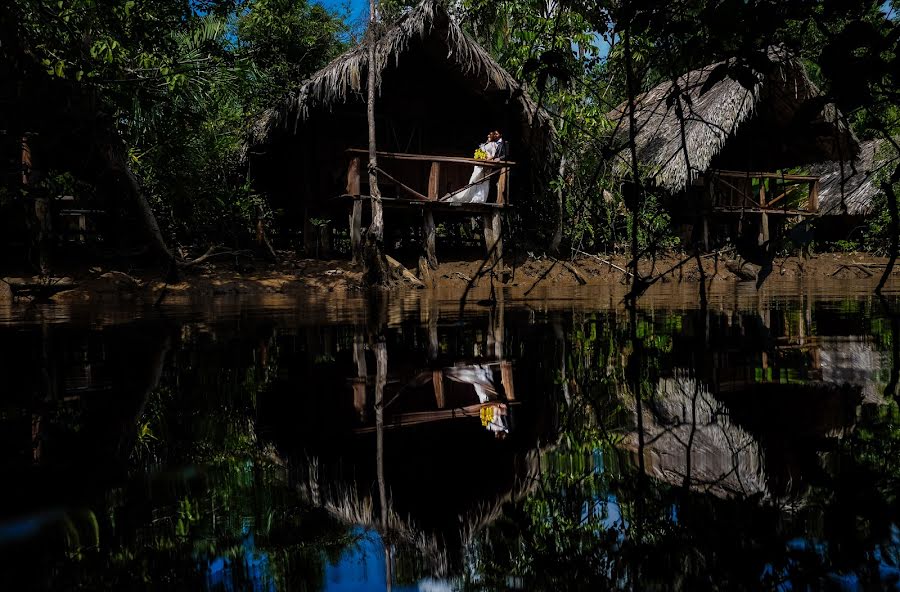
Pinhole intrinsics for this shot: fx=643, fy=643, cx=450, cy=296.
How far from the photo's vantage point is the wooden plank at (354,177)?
9.27m

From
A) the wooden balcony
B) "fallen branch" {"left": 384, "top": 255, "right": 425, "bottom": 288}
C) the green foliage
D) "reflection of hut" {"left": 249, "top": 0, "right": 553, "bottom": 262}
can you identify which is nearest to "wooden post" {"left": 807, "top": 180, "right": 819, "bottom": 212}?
"reflection of hut" {"left": 249, "top": 0, "right": 553, "bottom": 262}

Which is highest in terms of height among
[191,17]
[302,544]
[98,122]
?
[191,17]

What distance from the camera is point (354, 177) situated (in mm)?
9320

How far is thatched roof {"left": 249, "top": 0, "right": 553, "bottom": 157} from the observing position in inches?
341

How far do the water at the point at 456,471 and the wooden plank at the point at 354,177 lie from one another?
282 inches

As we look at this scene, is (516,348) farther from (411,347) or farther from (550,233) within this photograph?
(550,233)

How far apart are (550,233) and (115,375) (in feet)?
35.6

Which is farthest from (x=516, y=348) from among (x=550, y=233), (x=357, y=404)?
(x=550, y=233)

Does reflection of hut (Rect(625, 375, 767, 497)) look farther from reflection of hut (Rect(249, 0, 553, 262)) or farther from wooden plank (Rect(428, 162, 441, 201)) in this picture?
wooden plank (Rect(428, 162, 441, 201))

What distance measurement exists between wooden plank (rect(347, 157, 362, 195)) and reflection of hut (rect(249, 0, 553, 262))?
0.01 metres

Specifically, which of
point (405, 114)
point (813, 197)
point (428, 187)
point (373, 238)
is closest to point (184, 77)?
point (373, 238)

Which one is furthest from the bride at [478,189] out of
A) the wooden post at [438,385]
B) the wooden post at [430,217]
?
the wooden post at [438,385]

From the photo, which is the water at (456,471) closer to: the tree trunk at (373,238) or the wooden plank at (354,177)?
the tree trunk at (373,238)

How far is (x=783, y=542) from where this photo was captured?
749 millimetres
